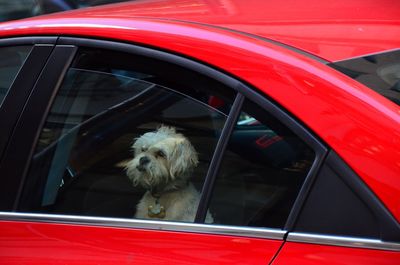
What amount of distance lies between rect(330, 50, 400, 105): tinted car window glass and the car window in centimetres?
103

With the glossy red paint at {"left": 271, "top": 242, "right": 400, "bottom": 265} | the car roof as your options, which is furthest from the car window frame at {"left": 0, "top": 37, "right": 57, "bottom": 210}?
the glossy red paint at {"left": 271, "top": 242, "right": 400, "bottom": 265}

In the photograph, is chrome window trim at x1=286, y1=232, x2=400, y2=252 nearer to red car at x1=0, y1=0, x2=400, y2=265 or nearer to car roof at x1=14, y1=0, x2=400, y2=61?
red car at x1=0, y1=0, x2=400, y2=265

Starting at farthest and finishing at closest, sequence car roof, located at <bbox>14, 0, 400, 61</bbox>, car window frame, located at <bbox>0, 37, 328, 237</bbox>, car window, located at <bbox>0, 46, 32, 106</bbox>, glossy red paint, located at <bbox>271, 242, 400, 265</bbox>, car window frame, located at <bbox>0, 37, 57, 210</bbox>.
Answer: car window, located at <bbox>0, 46, 32, 106</bbox>
car window frame, located at <bbox>0, 37, 57, 210</bbox>
car roof, located at <bbox>14, 0, 400, 61</bbox>
car window frame, located at <bbox>0, 37, 328, 237</bbox>
glossy red paint, located at <bbox>271, 242, 400, 265</bbox>

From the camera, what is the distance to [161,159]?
2004 mm

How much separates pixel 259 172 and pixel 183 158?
1.07ft

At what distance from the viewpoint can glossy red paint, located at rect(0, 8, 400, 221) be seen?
134cm

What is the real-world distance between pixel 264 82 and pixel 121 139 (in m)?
0.61

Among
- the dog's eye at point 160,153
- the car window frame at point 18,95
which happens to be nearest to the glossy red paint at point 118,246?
the car window frame at point 18,95

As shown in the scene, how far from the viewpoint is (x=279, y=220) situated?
1.45 metres

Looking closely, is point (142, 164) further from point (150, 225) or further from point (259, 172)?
point (259, 172)

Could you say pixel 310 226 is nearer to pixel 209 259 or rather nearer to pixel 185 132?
pixel 209 259

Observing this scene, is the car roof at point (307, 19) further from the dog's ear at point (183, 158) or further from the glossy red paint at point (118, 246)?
the glossy red paint at point (118, 246)

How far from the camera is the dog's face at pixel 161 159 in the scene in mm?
1829

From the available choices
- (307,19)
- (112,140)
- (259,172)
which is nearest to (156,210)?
(112,140)
